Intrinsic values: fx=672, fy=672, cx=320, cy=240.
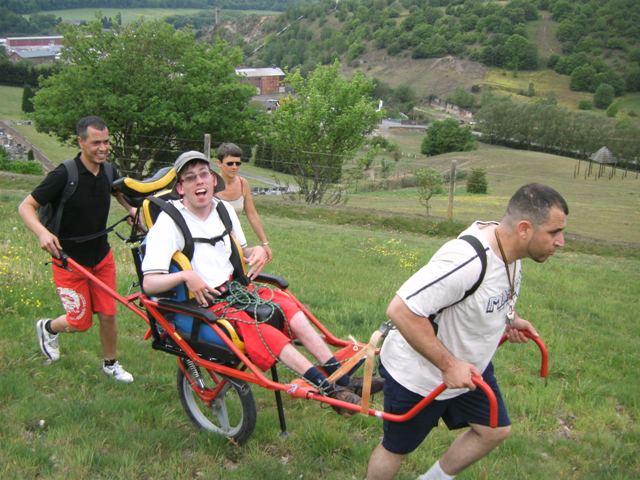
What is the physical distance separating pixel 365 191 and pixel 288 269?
153 ft

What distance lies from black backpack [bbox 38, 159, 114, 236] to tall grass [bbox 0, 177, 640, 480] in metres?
1.27

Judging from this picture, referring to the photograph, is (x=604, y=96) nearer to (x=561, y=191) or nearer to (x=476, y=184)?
(x=476, y=184)

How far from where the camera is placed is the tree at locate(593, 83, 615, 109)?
125500 millimetres

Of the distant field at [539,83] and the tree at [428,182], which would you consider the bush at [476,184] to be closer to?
the tree at [428,182]

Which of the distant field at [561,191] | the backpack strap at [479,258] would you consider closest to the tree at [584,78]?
the distant field at [561,191]

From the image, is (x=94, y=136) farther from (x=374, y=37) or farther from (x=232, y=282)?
(x=374, y=37)

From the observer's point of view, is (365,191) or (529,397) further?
(365,191)

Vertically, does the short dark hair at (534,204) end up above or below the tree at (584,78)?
below

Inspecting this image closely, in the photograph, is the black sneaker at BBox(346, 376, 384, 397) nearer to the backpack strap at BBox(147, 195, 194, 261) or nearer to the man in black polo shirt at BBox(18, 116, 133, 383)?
the backpack strap at BBox(147, 195, 194, 261)

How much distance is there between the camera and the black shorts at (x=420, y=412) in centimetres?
375

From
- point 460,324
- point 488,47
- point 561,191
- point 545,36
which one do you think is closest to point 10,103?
point 561,191

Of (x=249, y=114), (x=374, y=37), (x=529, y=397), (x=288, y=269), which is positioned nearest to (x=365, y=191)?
(x=249, y=114)

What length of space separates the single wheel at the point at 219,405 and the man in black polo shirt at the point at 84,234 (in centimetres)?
85

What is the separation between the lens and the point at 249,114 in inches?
1649
